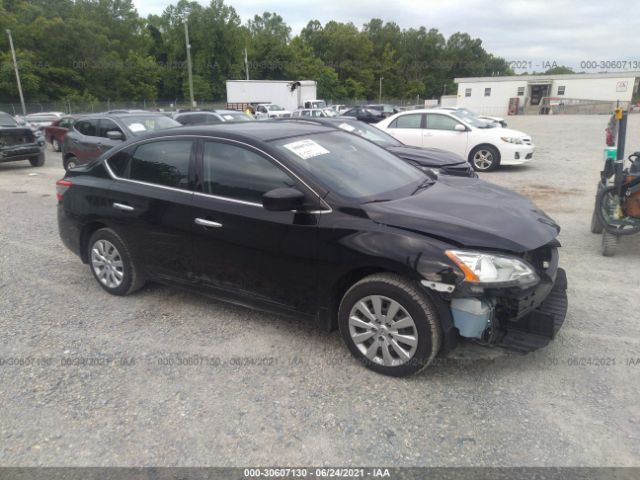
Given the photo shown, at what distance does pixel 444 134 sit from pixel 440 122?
1.19 feet

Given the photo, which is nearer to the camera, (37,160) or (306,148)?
(306,148)

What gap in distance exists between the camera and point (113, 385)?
131 inches

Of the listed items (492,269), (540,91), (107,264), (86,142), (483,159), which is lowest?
(107,264)

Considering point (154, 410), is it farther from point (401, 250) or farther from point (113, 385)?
point (401, 250)

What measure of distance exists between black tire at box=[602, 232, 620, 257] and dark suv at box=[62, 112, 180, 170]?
26.9ft

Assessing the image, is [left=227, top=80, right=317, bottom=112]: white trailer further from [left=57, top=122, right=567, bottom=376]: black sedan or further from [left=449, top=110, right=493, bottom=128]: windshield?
[left=57, top=122, right=567, bottom=376]: black sedan

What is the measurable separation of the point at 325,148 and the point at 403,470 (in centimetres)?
246

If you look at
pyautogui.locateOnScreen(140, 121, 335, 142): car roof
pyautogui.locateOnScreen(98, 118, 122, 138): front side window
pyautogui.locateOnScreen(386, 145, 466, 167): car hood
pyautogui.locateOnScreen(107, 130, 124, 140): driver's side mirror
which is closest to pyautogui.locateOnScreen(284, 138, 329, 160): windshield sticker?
pyautogui.locateOnScreen(140, 121, 335, 142): car roof

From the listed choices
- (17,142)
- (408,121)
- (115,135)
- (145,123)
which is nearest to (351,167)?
(115,135)

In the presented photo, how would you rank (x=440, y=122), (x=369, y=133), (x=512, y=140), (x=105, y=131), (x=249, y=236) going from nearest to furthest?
(x=249, y=236)
(x=369, y=133)
(x=105, y=131)
(x=512, y=140)
(x=440, y=122)

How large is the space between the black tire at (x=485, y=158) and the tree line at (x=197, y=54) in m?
46.7

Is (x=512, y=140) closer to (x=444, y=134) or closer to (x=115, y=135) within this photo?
(x=444, y=134)

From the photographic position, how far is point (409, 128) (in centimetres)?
1244

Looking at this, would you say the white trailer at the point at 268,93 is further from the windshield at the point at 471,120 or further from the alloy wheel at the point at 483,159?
the alloy wheel at the point at 483,159
